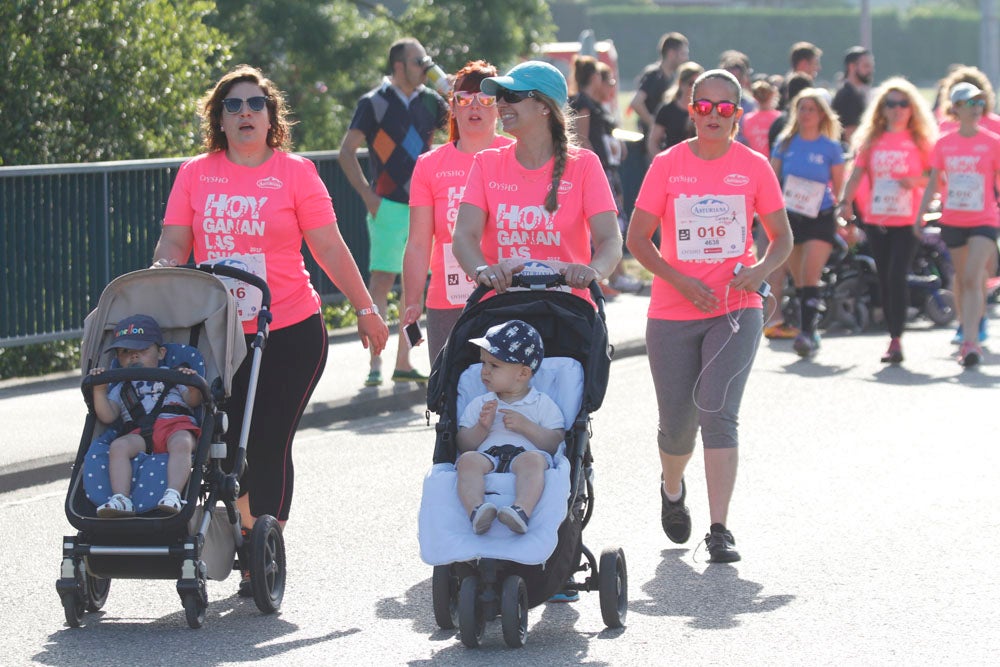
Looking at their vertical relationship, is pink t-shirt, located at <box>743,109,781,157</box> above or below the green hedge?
below

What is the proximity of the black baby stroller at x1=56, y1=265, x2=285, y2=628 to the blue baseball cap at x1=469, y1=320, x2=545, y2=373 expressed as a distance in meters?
0.87

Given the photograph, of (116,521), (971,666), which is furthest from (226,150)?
(971,666)

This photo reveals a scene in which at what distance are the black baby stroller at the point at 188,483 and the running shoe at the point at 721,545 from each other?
175 centimetres

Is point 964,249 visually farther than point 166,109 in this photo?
No

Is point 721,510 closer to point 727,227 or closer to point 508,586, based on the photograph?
point 727,227

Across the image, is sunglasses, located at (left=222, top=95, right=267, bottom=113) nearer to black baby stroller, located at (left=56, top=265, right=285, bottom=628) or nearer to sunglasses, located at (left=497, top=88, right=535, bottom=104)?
black baby stroller, located at (left=56, top=265, right=285, bottom=628)

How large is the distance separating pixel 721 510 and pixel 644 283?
11051 mm

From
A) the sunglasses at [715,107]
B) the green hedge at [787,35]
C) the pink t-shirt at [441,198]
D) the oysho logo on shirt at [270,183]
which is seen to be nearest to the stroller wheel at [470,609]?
the oysho logo on shirt at [270,183]

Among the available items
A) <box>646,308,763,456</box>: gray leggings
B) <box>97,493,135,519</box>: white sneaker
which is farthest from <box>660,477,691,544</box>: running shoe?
<box>97,493,135,519</box>: white sneaker

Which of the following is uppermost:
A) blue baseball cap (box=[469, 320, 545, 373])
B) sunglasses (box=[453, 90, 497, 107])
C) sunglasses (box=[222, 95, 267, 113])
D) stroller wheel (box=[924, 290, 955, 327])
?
sunglasses (box=[453, 90, 497, 107])

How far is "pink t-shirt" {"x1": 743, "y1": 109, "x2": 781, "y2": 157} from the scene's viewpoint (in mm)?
17234

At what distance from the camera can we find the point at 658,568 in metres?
7.39

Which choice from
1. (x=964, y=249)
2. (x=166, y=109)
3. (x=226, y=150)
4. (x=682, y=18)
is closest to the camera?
(x=226, y=150)

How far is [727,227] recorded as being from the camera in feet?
24.6
